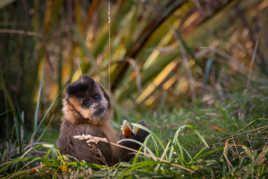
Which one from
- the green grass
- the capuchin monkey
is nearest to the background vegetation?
the green grass

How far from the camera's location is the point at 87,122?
86.4 inches

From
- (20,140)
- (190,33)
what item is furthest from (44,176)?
(190,33)

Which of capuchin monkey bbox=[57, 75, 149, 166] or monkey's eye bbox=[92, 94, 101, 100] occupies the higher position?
monkey's eye bbox=[92, 94, 101, 100]

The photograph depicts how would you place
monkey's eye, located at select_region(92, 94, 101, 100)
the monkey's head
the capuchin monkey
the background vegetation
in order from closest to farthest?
the background vegetation → the capuchin monkey → the monkey's head → monkey's eye, located at select_region(92, 94, 101, 100)

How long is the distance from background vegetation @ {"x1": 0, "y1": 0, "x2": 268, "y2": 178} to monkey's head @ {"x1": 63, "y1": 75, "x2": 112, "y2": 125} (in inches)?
6.5

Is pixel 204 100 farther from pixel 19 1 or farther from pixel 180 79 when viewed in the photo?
pixel 19 1

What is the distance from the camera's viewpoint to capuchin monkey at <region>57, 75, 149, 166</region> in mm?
2043

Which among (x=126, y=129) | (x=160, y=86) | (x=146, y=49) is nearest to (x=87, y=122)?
(x=126, y=129)

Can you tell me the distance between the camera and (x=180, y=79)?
203 inches

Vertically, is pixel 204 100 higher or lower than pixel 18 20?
lower

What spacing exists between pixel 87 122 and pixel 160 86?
6.28 feet

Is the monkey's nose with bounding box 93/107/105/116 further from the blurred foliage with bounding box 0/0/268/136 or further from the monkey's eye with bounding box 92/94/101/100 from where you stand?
the blurred foliage with bounding box 0/0/268/136

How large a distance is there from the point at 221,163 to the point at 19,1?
11.0ft

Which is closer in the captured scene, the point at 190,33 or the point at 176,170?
the point at 176,170
